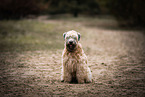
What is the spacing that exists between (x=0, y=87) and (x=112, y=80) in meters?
3.32

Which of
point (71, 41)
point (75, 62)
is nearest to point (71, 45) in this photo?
point (71, 41)

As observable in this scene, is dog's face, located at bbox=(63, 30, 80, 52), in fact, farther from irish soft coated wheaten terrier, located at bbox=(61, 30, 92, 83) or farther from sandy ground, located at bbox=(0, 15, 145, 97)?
sandy ground, located at bbox=(0, 15, 145, 97)

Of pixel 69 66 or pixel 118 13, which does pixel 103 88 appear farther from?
pixel 118 13

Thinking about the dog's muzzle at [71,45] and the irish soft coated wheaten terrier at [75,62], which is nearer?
the dog's muzzle at [71,45]

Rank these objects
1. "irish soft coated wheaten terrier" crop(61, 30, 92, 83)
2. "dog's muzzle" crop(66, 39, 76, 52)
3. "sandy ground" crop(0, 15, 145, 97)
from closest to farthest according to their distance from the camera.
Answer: "sandy ground" crop(0, 15, 145, 97) < "dog's muzzle" crop(66, 39, 76, 52) < "irish soft coated wheaten terrier" crop(61, 30, 92, 83)

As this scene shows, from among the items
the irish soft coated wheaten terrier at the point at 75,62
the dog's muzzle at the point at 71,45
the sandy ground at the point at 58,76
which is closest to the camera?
the sandy ground at the point at 58,76

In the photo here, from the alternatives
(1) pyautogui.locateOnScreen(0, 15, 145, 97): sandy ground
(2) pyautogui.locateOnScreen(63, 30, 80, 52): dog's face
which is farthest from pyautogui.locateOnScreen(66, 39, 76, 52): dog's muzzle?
(1) pyautogui.locateOnScreen(0, 15, 145, 97): sandy ground

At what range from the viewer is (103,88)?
17.2 feet

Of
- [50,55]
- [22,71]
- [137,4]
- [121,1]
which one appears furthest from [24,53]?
[121,1]

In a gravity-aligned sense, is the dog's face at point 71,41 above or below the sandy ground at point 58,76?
above

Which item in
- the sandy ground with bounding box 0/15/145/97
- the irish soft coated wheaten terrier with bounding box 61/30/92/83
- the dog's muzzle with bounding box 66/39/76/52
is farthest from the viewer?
the irish soft coated wheaten terrier with bounding box 61/30/92/83

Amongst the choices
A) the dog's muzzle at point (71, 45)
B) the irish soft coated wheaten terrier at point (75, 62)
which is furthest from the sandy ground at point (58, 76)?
the dog's muzzle at point (71, 45)

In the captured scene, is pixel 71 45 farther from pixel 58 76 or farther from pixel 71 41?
pixel 58 76

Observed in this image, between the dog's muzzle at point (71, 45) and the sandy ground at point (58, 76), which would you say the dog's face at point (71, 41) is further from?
the sandy ground at point (58, 76)
